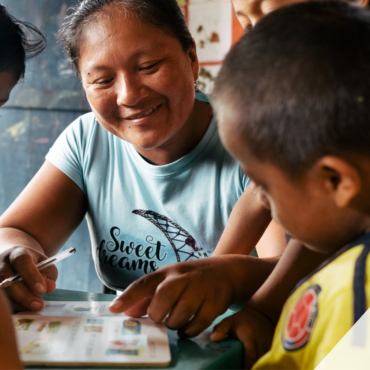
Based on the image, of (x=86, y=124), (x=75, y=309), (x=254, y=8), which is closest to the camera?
(x=75, y=309)

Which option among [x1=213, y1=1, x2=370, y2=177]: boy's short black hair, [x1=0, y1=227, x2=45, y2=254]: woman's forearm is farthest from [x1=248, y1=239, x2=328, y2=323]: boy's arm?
[x1=0, y1=227, x2=45, y2=254]: woman's forearm

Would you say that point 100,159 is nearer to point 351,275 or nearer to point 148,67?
point 148,67

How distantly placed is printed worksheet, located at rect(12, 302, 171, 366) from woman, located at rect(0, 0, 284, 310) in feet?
0.68

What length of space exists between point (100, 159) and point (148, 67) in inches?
14.0

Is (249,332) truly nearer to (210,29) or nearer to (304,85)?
(304,85)

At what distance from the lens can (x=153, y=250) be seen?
103 centimetres

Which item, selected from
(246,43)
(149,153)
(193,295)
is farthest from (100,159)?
(246,43)

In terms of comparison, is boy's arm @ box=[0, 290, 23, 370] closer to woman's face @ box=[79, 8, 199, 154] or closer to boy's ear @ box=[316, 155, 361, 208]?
boy's ear @ box=[316, 155, 361, 208]

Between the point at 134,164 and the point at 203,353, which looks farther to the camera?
the point at 134,164

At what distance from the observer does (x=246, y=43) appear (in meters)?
0.45

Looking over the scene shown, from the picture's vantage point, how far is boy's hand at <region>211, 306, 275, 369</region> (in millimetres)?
534

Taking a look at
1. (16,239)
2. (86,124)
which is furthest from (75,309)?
(86,124)

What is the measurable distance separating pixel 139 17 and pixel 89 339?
25.3 inches

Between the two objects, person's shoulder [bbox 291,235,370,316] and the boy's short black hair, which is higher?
the boy's short black hair
